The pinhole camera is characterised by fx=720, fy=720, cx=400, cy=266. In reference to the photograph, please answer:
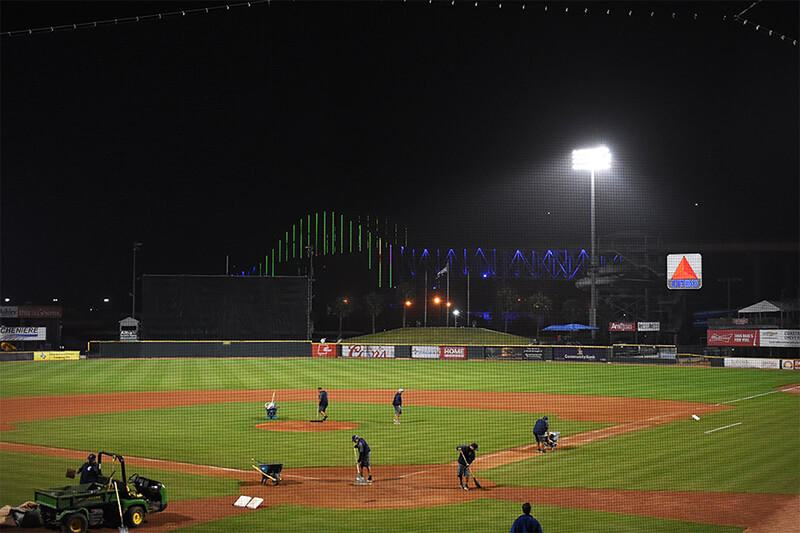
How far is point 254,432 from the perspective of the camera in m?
21.0

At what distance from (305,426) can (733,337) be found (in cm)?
3883

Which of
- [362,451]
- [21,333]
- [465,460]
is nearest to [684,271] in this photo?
[465,460]

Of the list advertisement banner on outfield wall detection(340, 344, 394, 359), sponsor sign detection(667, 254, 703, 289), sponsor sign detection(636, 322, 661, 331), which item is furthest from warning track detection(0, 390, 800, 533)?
sponsor sign detection(636, 322, 661, 331)

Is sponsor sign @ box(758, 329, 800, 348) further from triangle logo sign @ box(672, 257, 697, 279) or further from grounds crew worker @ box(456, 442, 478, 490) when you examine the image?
grounds crew worker @ box(456, 442, 478, 490)

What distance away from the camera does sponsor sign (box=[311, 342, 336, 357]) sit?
2205 inches

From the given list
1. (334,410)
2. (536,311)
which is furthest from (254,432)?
(536,311)

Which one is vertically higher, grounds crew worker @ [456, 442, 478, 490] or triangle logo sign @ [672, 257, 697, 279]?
triangle logo sign @ [672, 257, 697, 279]

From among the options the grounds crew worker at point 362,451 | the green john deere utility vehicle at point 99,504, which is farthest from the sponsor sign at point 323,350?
the green john deere utility vehicle at point 99,504

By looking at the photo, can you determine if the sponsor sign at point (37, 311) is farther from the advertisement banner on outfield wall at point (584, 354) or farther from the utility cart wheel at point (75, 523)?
the utility cart wheel at point (75, 523)

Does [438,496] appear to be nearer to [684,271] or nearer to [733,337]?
[684,271]

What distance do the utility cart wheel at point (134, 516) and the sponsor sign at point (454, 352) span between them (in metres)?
46.0

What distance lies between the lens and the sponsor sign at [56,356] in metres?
53.6

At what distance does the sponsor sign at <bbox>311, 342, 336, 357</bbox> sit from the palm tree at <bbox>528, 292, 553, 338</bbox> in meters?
42.6

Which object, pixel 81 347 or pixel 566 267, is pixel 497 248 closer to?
pixel 566 267
